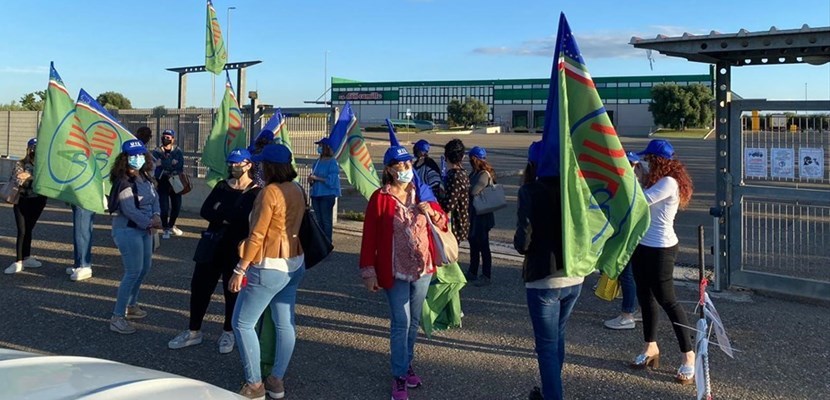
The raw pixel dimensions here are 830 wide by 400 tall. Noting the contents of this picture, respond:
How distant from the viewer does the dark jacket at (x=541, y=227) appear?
12.5 feet

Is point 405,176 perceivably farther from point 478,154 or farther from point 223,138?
point 223,138

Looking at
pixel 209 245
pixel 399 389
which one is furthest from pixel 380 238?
pixel 209 245

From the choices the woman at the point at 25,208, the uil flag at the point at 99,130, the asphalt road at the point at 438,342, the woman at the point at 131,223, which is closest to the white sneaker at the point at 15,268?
the woman at the point at 25,208

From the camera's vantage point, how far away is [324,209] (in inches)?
360

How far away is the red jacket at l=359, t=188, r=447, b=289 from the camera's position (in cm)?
428

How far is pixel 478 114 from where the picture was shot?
81.9 meters

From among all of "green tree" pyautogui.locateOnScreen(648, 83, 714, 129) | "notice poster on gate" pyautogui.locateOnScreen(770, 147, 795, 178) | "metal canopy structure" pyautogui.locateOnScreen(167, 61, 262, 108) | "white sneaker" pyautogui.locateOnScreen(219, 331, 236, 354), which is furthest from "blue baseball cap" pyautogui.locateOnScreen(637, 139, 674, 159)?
"green tree" pyautogui.locateOnScreen(648, 83, 714, 129)

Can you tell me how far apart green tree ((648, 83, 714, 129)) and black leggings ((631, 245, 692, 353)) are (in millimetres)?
68264

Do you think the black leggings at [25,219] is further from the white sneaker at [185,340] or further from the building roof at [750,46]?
the building roof at [750,46]

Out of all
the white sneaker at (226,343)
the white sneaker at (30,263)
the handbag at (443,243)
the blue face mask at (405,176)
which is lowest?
the white sneaker at (226,343)

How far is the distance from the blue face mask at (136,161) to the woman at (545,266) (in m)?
3.54

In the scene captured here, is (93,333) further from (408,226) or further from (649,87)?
(649,87)

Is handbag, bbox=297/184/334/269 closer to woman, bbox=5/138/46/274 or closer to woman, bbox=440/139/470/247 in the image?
woman, bbox=440/139/470/247

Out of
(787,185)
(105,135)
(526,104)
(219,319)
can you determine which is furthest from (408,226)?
(526,104)
